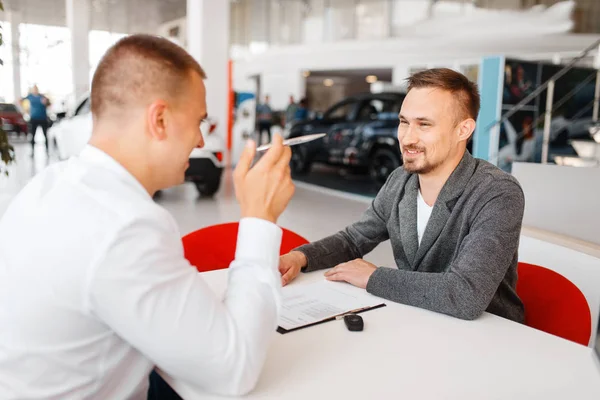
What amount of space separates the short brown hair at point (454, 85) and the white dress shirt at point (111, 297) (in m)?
0.96

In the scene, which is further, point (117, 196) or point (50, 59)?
point (50, 59)

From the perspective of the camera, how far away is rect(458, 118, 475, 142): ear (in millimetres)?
1683

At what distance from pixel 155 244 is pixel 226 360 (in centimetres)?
21

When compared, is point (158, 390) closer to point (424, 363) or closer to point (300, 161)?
point (424, 363)

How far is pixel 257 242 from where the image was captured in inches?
35.9

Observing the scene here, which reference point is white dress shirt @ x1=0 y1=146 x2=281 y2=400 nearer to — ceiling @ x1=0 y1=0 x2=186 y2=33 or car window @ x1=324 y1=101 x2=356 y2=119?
car window @ x1=324 y1=101 x2=356 y2=119

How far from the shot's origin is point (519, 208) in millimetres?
1470

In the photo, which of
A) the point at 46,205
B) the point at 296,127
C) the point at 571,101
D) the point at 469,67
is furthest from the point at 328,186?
the point at 46,205

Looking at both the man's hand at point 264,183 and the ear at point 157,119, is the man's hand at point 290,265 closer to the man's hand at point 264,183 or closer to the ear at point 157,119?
the man's hand at point 264,183

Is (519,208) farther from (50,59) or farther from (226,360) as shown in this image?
(50,59)

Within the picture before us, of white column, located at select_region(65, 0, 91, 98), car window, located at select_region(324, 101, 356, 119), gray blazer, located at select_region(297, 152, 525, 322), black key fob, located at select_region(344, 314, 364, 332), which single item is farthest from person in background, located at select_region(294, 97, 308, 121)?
black key fob, located at select_region(344, 314, 364, 332)

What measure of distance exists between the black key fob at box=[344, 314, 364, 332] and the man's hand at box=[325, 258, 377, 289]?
0.25 m

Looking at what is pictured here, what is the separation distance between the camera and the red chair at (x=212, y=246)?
6.26 feet

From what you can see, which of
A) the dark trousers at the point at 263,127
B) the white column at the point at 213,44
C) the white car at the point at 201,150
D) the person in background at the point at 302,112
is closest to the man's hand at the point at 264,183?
the white car at the point at 201,150
